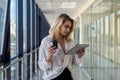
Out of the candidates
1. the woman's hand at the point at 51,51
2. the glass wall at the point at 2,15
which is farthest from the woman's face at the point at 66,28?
the glass wall at the point at 2,15

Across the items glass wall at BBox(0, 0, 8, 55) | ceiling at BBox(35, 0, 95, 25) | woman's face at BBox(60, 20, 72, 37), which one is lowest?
woman's face at BBox(60, 20, 72, 37)

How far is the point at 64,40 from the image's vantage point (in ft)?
5.54

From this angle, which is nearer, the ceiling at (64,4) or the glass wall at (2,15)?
the glass wall at (2,15)

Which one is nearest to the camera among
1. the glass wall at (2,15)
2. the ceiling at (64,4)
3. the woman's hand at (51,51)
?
the woman's hand at (51,51)

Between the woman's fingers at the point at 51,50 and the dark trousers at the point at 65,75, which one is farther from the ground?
the woman's fingers at the point at 51,50

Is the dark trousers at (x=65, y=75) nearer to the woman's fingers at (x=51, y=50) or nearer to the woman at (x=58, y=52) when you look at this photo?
the woman at (x=58, y=52)

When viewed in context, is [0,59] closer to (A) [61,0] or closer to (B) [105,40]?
(B) [105,40]

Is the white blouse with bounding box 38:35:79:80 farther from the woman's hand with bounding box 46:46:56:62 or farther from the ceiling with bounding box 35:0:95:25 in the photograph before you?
the ceiling with bounding box 35:0:95:25

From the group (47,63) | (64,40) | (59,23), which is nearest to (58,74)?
(47,63)

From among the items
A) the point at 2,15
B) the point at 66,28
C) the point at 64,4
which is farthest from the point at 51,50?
the point at 64,4

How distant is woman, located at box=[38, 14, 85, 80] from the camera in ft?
5.30

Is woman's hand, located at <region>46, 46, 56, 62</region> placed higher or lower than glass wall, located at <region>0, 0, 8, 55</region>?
lower

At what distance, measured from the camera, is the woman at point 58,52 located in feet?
5.30

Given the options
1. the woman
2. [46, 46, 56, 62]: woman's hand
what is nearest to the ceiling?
the woman
